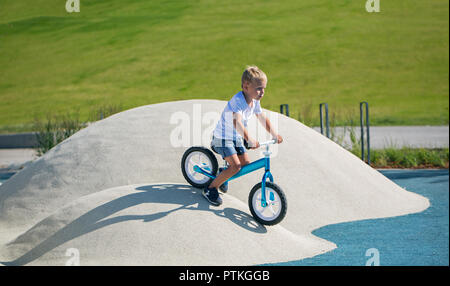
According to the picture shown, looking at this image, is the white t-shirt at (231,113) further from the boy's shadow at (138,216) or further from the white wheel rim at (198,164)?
the boy's shadow at (138,216)

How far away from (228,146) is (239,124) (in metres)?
0.33

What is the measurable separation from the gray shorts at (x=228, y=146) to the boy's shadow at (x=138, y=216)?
29.1 inches

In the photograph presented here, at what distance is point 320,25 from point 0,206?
39.7 meters

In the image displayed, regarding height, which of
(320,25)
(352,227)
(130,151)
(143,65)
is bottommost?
(352,227)

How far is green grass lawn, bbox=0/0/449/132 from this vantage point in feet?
114

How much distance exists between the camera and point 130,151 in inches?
344

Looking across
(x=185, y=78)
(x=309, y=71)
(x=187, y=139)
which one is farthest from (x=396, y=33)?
(x=187, y=139)

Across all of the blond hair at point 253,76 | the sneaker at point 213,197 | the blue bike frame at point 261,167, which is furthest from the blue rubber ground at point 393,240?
the blond hair at point 253,76

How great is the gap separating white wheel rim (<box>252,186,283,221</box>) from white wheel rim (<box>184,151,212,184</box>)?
74 cm

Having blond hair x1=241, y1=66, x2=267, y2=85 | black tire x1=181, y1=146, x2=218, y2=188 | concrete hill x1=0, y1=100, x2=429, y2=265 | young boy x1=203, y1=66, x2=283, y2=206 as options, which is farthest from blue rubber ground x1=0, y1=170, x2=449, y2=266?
blond hair x1=241, y1=66, x2=267, y2=85

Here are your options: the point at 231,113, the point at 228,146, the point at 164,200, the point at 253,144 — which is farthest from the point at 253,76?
the point at 164,200

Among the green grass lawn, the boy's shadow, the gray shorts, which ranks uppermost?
the green grass lawn

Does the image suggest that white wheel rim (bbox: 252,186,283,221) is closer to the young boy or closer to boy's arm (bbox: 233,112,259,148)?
the young boy

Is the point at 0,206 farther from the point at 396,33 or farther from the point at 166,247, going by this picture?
the point at 396,33
